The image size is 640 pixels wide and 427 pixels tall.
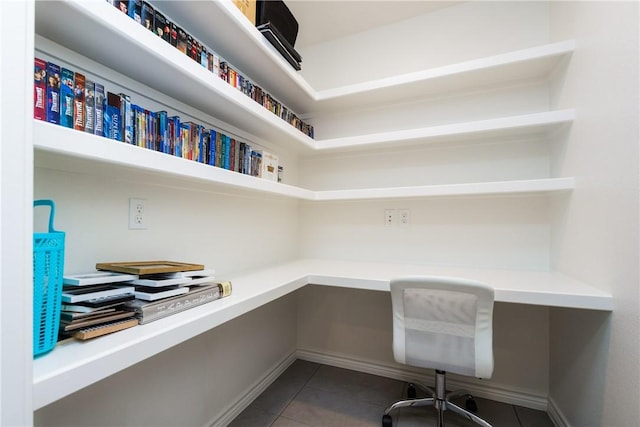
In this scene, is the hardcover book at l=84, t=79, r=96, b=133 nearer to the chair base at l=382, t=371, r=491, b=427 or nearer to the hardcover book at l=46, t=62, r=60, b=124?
the hardcover book at l=46, t=62, r=60, b=124

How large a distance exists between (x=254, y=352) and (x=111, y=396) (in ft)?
3.01

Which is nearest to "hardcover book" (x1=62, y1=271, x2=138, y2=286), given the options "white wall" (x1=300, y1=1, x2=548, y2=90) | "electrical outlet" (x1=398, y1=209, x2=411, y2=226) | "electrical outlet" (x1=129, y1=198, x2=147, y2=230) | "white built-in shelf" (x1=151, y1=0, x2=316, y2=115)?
"electrical outlet" (x1=129, y1=198, x2=147, y2=230)

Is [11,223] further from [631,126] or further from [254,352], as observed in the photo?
[631,126]

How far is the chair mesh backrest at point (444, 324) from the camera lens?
1.27 metres

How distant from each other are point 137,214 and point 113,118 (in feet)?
1.30

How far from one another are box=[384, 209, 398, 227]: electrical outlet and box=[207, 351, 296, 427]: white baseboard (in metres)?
1.35

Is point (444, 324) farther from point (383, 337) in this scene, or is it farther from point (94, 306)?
point (94, 306)

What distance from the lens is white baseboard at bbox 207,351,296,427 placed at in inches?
60.7

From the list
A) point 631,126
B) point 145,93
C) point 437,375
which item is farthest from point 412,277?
point 145,93

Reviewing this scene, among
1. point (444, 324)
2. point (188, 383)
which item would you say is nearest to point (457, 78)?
point (444, 324)

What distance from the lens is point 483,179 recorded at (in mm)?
1870

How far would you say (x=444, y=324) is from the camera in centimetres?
135

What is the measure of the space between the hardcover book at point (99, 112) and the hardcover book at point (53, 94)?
10cm

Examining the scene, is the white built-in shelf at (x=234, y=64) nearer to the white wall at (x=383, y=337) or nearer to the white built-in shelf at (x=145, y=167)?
the white built-in shelf at (x=145, y=167)
